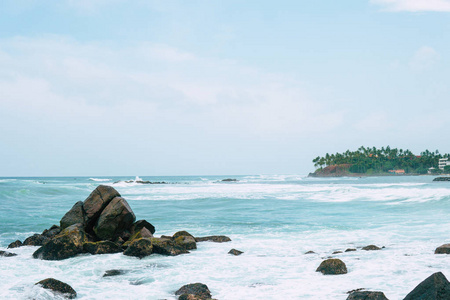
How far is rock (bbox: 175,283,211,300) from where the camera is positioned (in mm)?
7066

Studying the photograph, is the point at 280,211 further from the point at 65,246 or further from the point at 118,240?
the point at 65,246

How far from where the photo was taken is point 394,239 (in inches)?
533

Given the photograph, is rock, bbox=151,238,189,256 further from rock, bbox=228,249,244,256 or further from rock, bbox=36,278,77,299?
rock, bbox=36,278,77,299

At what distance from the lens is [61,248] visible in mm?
11000

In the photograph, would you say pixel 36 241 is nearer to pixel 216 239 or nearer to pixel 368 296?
pixel 216 239

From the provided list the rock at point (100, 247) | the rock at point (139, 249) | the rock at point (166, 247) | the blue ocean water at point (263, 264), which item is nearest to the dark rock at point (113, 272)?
the blue ocean water at point (263, 264)

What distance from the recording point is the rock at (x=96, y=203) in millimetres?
13492

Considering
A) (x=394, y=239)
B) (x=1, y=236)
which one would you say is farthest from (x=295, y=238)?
(x=1, y=236)

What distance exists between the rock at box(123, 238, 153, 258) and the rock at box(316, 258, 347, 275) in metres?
4.71

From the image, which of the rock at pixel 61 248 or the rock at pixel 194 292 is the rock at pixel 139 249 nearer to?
the rock at pixel 61 248

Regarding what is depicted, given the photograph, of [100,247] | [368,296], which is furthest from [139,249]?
[368,296]

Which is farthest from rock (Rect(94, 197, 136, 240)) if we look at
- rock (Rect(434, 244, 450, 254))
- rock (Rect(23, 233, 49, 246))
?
rock (Rect(434, 244, 450, 254))

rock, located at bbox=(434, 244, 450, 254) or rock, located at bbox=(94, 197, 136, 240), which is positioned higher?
rock, located at bbox=(94, 197, 136, 240)

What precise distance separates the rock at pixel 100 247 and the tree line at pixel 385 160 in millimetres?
160933
